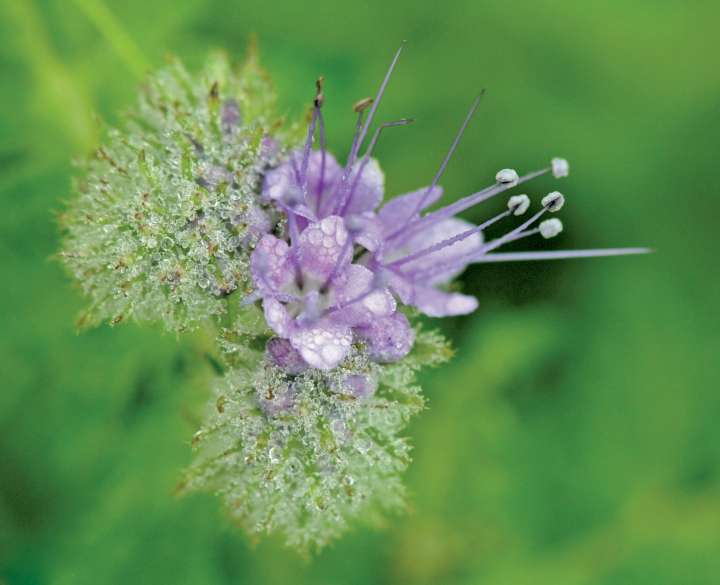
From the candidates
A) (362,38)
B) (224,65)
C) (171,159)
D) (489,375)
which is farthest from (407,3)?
(171,159)

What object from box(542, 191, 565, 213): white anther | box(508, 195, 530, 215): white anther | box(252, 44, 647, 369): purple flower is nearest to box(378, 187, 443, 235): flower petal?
box(252, 44, 647, 369): purple flower

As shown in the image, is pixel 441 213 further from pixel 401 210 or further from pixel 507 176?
pixel 507 176

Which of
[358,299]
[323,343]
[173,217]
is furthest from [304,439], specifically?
[173,217]

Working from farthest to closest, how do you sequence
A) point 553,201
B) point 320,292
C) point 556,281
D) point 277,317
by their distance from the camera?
point 556,281 < point 553,201 < point 320,292 < point 277,317

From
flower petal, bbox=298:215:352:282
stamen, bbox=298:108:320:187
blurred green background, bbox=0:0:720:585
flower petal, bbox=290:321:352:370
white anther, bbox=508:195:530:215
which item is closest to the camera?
flower petal, bbox=290:321:352:370

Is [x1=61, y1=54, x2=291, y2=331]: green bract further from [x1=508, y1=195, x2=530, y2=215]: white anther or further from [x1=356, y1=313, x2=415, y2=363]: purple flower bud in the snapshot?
[x1=508, y1=195, x2=530, y2=215]: white anther

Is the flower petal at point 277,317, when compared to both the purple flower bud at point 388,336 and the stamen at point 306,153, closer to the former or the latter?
the purple flower bud at point 388,336

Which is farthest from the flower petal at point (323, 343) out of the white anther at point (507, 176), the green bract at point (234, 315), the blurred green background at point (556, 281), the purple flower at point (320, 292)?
the blurred green background at point (556, 281)

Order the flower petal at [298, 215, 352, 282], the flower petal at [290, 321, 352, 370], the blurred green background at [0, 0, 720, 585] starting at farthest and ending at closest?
the blurred green background at [0, 0, 720, 585]
the flower petal at [298, 215, 352, 282]
the flower petal at [290, 321, 352, 370]
